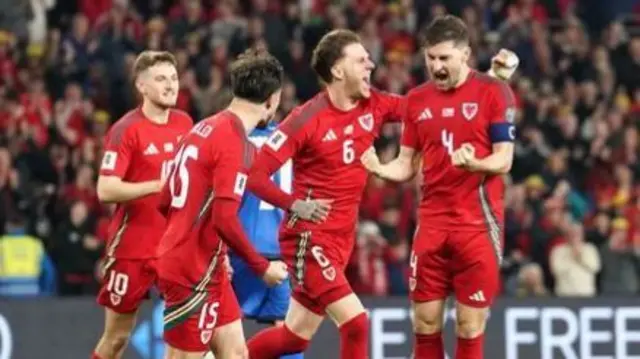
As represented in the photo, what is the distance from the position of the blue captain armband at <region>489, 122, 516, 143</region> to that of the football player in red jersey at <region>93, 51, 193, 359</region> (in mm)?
2062

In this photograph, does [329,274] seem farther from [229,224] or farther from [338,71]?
[229,224]

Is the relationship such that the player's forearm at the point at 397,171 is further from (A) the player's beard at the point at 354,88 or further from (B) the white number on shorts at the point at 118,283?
(B) the white number on shorts at the point at 118,283

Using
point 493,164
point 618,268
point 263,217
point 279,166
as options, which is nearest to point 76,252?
point 618,268

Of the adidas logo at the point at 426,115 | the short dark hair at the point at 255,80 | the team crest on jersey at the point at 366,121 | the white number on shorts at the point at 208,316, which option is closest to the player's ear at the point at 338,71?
the team crest on jersey at the point at 366,121

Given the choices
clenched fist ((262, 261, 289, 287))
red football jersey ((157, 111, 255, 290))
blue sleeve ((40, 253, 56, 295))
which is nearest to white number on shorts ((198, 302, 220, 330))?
red football jersey ((157, 111, 255, 290))

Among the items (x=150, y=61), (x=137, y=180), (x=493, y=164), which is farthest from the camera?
(x=150, y=61)

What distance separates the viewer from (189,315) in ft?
42.1

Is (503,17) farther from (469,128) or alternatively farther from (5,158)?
(469,128)

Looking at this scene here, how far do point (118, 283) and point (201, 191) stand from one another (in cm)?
206

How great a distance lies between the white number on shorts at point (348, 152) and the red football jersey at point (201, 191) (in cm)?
137

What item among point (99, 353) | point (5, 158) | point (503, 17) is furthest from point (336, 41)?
point (503, 17)

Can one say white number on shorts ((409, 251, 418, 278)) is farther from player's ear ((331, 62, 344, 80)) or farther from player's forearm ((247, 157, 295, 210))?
player's ear ((331, 62, 344, 80))

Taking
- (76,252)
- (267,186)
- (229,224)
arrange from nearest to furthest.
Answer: (229,224) → (267,186) → (76,252)

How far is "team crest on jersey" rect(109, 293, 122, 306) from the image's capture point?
14578mm
